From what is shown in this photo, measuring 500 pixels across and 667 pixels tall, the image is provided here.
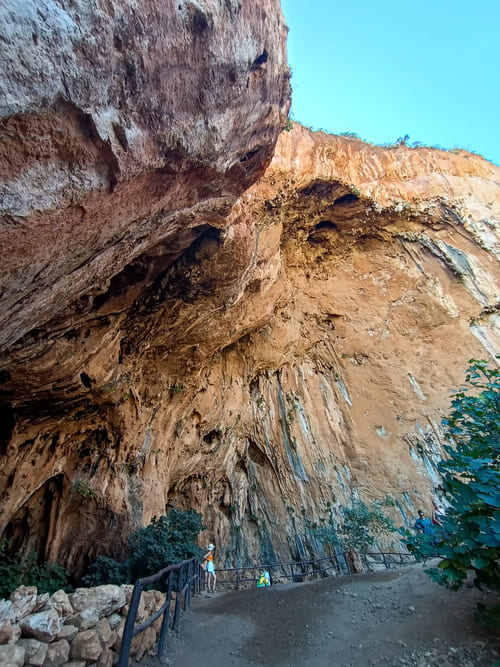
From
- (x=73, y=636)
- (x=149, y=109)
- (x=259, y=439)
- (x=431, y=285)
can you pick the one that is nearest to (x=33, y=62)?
(x=149, y=109)

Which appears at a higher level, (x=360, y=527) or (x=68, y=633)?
(x=360, y=527)

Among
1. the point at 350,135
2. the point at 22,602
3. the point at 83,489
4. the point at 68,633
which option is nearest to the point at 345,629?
the point at 68,633

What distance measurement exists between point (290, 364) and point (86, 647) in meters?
11.6

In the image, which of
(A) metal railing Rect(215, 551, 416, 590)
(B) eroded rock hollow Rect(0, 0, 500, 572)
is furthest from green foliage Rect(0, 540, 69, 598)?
(A) metal railing Rect(215, 551, 416, 590)

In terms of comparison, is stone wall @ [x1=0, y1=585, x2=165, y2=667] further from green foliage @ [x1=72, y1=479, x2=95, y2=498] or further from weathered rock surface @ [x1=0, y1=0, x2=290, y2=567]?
green foliage @ [x1=72, y1=479, x2=95, y2=498]

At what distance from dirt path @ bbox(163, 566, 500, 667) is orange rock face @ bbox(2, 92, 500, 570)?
397 centimetres

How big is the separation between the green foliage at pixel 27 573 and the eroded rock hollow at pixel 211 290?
16.2 inches

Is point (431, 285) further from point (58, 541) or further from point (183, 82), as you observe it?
point (58, 541)

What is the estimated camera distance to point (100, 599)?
115 inches

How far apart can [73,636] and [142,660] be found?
1.08m

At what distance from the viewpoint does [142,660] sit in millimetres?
3061

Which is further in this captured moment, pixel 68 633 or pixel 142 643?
pixel 142 643

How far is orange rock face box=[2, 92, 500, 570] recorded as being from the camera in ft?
24.7

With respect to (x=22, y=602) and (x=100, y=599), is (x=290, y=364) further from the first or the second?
(x=22, y=602)
